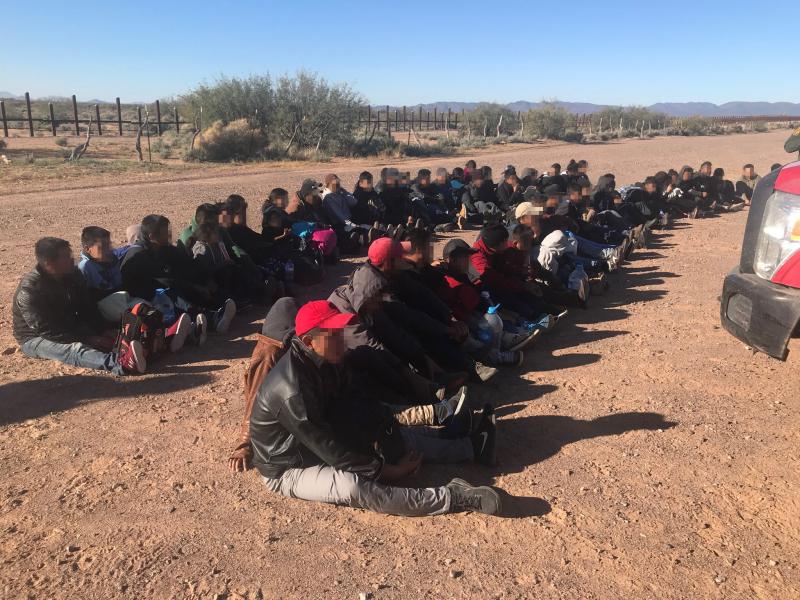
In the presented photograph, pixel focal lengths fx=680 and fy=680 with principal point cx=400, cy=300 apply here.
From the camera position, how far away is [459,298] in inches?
240

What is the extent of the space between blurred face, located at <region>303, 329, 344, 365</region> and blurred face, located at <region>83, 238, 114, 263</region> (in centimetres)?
337

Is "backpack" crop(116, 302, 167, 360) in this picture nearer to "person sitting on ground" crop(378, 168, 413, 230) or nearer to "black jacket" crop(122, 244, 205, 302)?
"black jacket" crop(122, 244, 205, 302)

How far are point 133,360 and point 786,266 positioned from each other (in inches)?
189

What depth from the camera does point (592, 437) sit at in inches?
179

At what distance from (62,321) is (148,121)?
31.3 metres

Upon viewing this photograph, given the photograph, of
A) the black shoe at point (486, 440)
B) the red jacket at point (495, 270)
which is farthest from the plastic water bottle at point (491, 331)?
the black shoe at point (486, 440)

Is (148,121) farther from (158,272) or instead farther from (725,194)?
(158,272)

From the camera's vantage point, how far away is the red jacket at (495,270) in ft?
22.4

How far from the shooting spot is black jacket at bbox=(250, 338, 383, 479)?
347cm

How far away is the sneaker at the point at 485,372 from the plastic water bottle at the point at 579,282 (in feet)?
7.97

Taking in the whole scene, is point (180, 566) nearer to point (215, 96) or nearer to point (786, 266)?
point (786, 266)

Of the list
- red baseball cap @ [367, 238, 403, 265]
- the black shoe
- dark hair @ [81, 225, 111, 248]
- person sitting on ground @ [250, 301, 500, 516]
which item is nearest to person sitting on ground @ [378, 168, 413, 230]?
dark hair @ [81, 225, 111, 248]

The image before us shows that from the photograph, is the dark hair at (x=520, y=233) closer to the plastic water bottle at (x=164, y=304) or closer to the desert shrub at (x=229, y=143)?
the plastic water bottle at (x=164, y=304)

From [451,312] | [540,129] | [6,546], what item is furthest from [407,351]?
[540,129]
